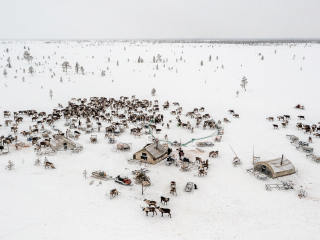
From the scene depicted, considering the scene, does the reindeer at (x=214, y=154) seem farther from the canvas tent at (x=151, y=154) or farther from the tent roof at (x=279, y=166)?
the tent roof at (x=279, y=166)

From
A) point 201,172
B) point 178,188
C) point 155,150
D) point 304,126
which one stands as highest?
point 304,126

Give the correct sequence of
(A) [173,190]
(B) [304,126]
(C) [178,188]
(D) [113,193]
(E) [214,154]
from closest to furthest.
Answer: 1. (D) [113,193]
2. (A) [173,190]
3. (C) [178,188]
4. (E) [214,154]
5. (B) [304,126]

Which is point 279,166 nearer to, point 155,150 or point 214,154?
point 214,154

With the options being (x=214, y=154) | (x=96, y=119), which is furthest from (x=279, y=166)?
(x=96, y=119)

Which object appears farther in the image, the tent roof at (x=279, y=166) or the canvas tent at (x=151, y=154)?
the canvas tent at (x=151, y=154)

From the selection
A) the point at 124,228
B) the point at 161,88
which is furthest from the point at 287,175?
the point at 161,88

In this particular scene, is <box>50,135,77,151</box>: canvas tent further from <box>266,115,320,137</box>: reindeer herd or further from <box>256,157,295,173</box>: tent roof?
<box>266,115,320,137</box>: reindeer herd

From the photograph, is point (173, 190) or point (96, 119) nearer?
point (173, 190)

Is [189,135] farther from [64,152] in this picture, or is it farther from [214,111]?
[64,152]

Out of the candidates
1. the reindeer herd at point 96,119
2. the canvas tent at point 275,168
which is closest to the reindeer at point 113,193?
the reindeer herd at point 96,119

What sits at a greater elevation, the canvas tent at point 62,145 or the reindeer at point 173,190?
the canvas tent at point 62,145

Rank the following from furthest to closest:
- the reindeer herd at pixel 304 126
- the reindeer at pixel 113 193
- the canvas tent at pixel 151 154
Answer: the reindeer herd at pixel 304 126 < the canvas tent at pixel 151 154 < the reindeer at pixel 113 193
